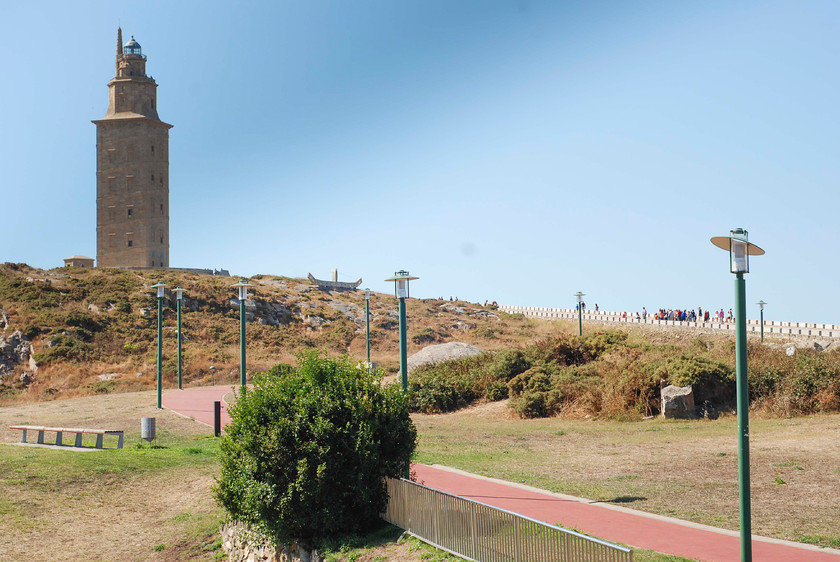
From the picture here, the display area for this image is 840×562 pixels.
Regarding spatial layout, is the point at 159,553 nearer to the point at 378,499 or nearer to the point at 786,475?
the point at 378,499

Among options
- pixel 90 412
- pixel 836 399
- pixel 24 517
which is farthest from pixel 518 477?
pixel 90 412

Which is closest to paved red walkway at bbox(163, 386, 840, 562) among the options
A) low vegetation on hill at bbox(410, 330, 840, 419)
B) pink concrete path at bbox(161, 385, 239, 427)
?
low vegetation on hill at bbox(410, 330, 840, 419)

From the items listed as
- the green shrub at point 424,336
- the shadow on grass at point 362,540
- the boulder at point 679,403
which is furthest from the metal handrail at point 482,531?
the green shrub at point 424,336

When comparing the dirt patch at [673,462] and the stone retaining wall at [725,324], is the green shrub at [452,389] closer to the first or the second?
the dirt patch at [673,462]

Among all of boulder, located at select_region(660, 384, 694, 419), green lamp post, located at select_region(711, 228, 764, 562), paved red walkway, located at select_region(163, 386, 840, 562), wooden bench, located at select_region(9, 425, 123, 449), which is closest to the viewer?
green lamp post, located at select_region(711, 228, 764, 562)

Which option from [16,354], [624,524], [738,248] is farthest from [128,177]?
[738,248]

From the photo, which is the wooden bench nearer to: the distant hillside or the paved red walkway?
the paved red walkway

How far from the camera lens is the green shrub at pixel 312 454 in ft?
34.0

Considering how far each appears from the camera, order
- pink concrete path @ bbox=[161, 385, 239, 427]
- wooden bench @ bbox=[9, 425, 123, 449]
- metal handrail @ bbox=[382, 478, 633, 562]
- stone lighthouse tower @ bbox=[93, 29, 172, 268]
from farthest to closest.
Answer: stone lighthouse tower @ bbox=[93, 29, 172, 268] → pink concrete path @ bbox=[161, 385, 239, 427] → wooden bench @ bbox=[9, 425, 123, 449] → metal handrail @ bbox=[382, 478, 633, 562]

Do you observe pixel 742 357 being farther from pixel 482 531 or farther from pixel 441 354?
pixel 441 354

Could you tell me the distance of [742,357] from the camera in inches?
303

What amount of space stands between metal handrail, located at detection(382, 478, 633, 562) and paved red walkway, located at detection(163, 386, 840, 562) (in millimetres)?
1617

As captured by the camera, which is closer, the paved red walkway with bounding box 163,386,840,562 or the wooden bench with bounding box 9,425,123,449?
A: the paved red walkway with bounding box 163,386,840,562

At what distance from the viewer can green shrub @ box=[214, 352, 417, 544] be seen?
1036 cm
